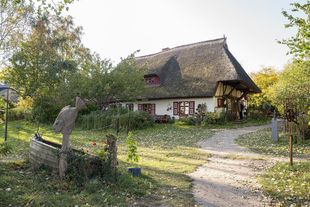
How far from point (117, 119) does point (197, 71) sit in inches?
408

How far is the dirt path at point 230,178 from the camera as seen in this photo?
20.4 ft

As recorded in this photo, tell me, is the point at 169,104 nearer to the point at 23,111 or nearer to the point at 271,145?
the point at 271,145

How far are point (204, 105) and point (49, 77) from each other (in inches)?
593

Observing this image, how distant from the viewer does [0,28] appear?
27.3 meters

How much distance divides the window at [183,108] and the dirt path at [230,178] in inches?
518

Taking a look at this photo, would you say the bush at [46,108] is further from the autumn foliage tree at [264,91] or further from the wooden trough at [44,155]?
the wooden trough at [44,155]

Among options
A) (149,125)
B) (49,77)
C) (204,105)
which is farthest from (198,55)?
(49,77)

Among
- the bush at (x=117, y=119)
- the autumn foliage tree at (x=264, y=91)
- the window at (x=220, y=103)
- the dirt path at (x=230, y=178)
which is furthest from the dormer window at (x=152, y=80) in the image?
the dirt path at (x=230, y=178)

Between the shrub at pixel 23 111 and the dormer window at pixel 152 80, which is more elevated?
the dormer window at pixel 152 80

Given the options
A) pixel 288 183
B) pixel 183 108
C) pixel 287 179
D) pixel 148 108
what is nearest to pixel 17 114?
pixel 148 108

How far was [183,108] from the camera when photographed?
27.3 m

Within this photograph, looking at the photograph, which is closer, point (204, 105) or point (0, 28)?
point (204, 105)

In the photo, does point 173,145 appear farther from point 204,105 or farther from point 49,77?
point 49,77

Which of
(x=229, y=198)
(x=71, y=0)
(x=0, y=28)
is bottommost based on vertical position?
(x=229, y=198)
